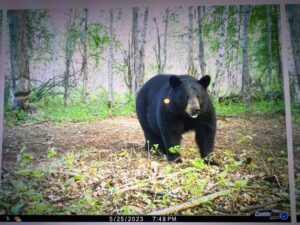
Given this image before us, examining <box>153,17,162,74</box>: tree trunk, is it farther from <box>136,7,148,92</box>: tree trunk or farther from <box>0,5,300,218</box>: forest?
<box>136,7,148,92</box>: tree trunk

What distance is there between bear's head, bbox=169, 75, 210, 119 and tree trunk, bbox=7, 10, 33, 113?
5.42 ft

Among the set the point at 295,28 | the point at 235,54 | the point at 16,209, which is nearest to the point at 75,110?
the point at 16,209

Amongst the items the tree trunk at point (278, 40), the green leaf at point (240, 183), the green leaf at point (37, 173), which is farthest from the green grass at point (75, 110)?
the tree trunk at point (278, 40)

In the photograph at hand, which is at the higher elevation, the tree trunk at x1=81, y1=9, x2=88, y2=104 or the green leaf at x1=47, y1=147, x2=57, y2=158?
the tree trunk at x1=81, y1=9, x2=88, y2=104

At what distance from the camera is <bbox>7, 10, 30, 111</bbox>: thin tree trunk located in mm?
4738

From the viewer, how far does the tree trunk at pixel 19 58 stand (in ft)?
15.5

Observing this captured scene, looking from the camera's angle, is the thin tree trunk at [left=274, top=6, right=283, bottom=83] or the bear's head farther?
the thin tree trunk at [left=274, top=6, right=283, bottom=83]

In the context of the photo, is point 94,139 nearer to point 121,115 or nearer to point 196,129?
point 121,115

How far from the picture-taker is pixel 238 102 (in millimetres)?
4668

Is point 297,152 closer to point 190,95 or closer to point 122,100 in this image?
point 190,95

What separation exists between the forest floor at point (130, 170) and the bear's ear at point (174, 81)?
0.57 meters

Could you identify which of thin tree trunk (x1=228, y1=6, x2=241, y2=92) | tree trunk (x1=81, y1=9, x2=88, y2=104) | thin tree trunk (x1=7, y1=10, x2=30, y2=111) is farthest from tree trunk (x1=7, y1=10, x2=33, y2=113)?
thin tree trunk (x1=228, y1=6, x2=241, y2=92)

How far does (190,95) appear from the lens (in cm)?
450

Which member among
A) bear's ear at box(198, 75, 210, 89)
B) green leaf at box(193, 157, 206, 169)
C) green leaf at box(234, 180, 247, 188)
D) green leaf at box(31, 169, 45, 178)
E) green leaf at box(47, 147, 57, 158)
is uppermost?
bear's ear at box(198, 75, 210, 89)
